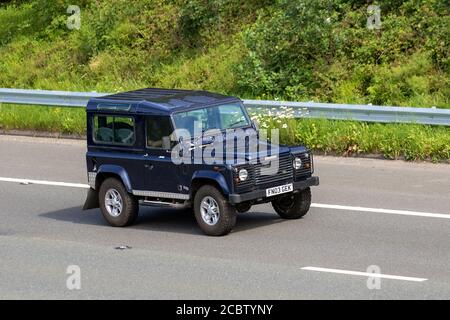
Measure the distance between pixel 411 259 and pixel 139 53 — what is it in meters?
15.0

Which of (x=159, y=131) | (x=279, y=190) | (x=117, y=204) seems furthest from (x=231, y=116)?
(x=117, y=204)

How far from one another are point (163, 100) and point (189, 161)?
3.80ft

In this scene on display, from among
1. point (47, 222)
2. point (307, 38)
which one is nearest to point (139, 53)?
point (307, 38)

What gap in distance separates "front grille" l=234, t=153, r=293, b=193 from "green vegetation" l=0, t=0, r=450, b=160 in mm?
4929

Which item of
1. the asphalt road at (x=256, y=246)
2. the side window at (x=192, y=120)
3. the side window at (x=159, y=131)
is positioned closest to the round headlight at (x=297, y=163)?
the asphalt road at (x=256, y=246)

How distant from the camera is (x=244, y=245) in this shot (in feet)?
45.5

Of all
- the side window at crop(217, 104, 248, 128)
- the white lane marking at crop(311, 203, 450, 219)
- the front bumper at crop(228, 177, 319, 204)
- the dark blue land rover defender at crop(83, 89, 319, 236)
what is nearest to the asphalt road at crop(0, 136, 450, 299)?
the white lane marking at crop(311, 203, 450, 219)

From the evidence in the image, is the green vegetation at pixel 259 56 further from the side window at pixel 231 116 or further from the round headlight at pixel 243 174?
the round headlight at pixel 243 174

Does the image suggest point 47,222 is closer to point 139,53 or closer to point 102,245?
point 102,245

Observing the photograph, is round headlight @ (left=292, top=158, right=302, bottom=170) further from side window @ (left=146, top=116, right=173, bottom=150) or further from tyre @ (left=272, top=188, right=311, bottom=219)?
side window @ (left=146, top=116, right=173, bottom=150)

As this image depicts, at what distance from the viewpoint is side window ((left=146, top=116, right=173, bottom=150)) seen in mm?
14844

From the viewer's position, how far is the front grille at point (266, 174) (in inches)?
556

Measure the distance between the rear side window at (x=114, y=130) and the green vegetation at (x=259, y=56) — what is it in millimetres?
5582

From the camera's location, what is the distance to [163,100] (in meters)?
15.2
